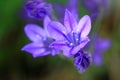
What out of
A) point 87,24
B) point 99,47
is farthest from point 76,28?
point 99,47

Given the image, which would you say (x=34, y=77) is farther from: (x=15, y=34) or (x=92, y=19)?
(x=92, y=19)

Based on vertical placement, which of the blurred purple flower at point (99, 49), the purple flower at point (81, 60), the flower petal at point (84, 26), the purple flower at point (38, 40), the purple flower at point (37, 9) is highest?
the blurred purple flower at point (99, 49)

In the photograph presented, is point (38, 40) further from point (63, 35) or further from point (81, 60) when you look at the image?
point (81, 60)

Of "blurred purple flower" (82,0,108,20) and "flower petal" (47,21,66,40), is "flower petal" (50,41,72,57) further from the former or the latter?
"blurred purple flower" (82,0,108,20)

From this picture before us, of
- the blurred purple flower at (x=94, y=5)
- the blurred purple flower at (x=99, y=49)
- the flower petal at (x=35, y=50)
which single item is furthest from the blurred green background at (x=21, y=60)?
the flower petal at (x=35, y=50)

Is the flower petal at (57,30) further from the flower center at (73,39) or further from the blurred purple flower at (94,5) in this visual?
the blurred purple flower at (94,5)

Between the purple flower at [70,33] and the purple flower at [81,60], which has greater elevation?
the purple flower at [70,33]

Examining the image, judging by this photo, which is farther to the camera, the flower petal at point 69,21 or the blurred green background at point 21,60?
the blurred green background at point 21,60

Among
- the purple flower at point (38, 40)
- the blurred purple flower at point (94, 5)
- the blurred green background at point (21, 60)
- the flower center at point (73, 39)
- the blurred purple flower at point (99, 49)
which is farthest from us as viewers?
the blurred green background at point (21, 60)
